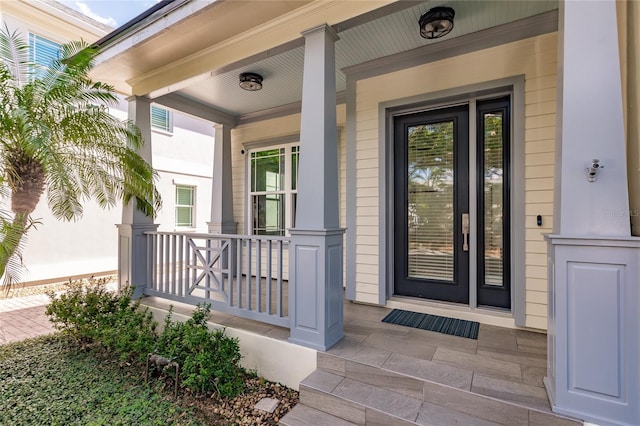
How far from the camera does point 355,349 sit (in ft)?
8.21

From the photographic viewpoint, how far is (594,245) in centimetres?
167

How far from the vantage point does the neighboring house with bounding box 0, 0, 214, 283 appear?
5.72m

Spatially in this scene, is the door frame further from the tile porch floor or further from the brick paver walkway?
the brick paver walkway

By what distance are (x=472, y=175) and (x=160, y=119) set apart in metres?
7.81

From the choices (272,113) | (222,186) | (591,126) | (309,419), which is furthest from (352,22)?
(222,186)

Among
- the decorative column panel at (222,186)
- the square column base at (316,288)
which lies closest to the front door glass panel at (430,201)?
the square column base at (316,288)

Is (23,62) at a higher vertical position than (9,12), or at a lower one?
lower

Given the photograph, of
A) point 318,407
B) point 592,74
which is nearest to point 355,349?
point 318,407

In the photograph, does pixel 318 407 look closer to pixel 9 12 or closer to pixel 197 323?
pixel 197 323

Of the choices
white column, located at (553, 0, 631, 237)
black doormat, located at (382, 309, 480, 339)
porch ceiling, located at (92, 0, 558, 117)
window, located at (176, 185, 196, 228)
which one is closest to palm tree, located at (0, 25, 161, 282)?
porch ceiling, located at (92, 0, 558, 117)

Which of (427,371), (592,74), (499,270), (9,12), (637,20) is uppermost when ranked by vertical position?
(9,12)

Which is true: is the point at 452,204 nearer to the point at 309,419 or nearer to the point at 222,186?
the point at 309,419

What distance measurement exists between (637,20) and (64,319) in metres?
5.65

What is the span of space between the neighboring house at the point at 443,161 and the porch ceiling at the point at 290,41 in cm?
2
